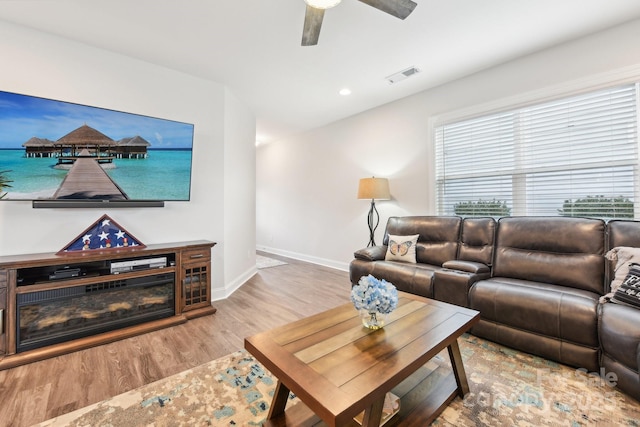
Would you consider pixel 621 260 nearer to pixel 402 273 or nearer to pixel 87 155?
pixel 402 273

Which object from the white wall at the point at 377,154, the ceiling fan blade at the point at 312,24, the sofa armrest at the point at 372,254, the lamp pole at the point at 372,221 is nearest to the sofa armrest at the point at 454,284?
the sofa armrest at the point at 372,254

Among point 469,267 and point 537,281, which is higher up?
point 469,267

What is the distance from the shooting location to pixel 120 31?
2482 mm

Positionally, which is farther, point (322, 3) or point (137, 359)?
point (137, 359)

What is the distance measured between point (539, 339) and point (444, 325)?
103cm

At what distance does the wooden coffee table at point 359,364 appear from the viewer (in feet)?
3.43

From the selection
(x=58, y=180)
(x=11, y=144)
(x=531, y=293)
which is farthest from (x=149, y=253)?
(x=531, y=293)

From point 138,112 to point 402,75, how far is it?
3.11m

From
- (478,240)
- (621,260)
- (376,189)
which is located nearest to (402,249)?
(478,240)

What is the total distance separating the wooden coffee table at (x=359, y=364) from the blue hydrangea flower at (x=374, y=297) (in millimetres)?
151

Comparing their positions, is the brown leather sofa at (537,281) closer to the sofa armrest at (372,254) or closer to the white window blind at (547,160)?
the sofa armrest at (372,254)

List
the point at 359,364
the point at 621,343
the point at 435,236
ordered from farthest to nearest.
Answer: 1. the point at 435,236
2. the point at 621,343
3. the point at 359,364

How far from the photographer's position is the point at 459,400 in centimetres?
161

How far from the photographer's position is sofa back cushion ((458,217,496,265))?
288 centimetres
